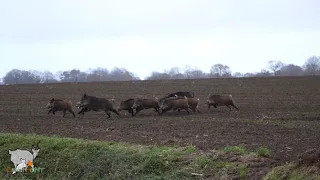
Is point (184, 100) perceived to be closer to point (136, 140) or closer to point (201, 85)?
point (136, 140)

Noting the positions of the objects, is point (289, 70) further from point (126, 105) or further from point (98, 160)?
point (98, 160)

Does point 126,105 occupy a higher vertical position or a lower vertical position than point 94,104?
lower

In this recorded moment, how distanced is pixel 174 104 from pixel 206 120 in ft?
14.7

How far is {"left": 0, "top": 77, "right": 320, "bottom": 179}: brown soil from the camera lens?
14164mm

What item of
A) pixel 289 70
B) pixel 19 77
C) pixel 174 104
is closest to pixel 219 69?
pixel 289 70

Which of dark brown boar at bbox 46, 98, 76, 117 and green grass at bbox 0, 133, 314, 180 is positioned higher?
Answer: dark brown boar at bbox 46, 98, 76, 117

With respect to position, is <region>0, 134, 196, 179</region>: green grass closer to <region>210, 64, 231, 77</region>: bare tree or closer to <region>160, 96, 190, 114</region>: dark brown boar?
<region>160, 96, 190, 114</region>: dark brown boar

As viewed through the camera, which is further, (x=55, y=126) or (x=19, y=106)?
(x=19, y=106)

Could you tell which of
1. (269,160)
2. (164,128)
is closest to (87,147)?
(164,128)

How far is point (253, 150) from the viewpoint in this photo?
12141 millimetres

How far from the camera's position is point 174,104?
24.4 metres

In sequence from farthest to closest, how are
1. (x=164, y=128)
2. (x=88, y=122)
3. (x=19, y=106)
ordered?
(x=19, y=106) → (x=88, y=122) → (x=164, y=128)

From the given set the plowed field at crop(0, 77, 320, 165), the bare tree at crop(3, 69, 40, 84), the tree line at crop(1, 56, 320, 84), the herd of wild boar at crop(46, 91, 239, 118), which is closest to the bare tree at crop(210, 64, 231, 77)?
the tree line at crop(1, 56, 320, 84)

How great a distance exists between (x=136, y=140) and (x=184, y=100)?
A: 1026 cm
